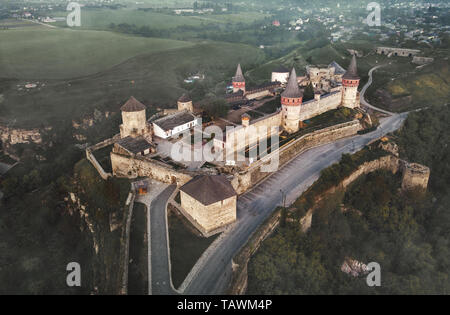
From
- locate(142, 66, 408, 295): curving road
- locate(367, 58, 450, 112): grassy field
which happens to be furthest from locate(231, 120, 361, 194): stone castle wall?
locate(367, 58, 450, 112): grassy field

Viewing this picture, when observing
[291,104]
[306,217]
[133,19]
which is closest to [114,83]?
[291,104]

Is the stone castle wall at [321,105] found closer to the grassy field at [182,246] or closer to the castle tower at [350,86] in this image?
the castle tower at [350,86]

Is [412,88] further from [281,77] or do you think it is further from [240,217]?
[240,217]

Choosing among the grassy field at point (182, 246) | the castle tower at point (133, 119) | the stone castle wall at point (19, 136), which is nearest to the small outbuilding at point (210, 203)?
the grassy field at point (182, 246)

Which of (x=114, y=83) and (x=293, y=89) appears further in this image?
(x=114, y=83)

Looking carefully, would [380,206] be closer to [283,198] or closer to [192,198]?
[283,198]

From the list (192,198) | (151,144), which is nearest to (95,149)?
(151,144)

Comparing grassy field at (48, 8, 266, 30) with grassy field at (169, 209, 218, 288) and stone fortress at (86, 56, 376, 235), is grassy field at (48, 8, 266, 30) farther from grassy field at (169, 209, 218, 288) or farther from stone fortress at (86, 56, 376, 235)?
grassy field at (169, 209, 218, 288)
